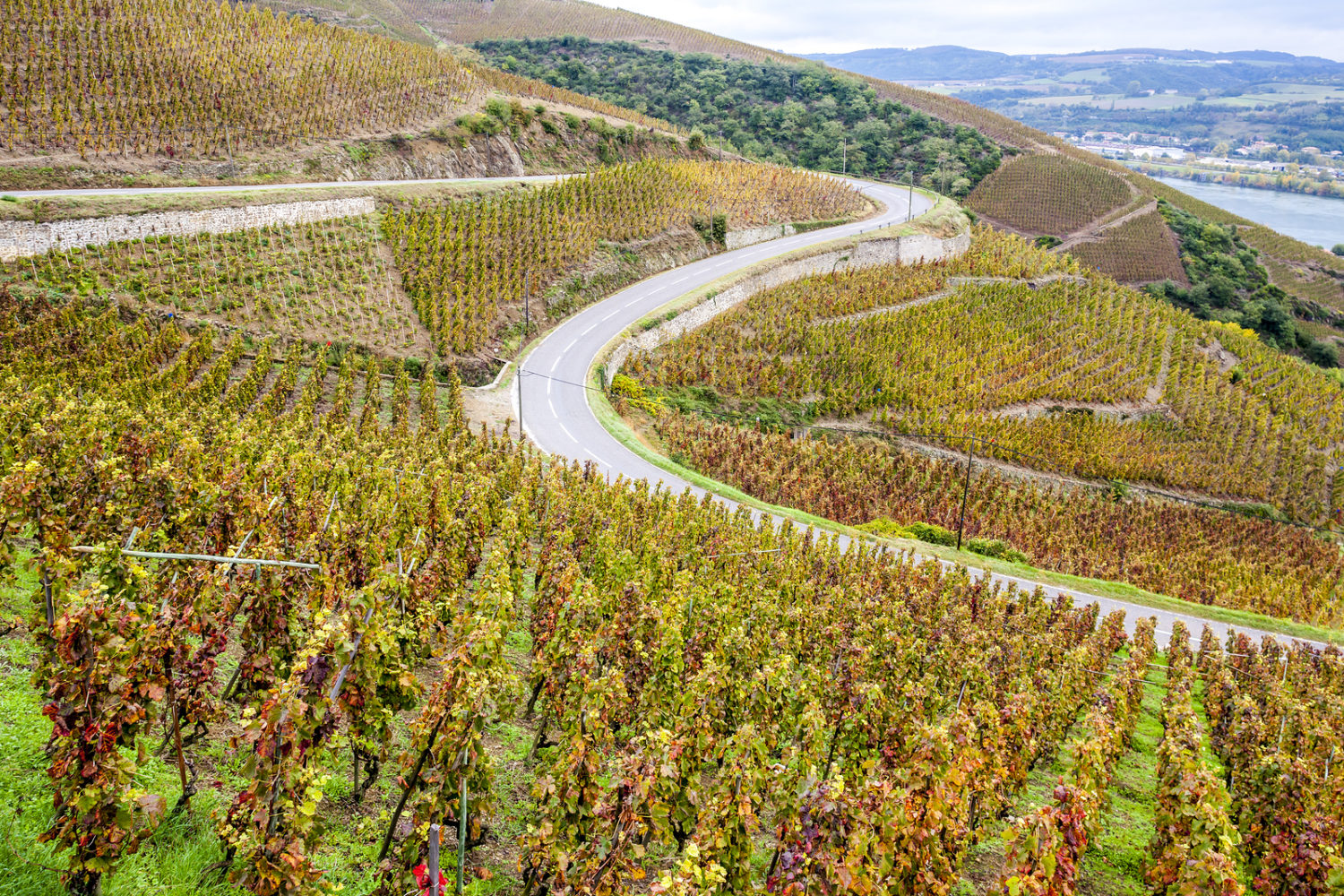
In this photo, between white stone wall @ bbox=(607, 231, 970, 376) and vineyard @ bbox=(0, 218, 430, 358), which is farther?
white stone wall @ bbox=(607, 231, 970, 376)

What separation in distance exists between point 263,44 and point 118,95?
11580 mm

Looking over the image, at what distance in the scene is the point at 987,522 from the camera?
29.7 m

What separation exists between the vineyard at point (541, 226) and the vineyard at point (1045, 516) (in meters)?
10.6

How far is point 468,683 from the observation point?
6.36 meters

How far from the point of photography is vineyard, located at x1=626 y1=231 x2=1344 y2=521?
38562mm

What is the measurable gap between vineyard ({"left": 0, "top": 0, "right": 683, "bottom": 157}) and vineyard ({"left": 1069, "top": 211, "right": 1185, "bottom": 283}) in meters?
65.3

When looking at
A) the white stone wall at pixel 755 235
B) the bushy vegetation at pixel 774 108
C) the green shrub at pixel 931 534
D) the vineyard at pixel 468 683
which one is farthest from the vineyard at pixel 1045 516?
the bushy vegetation at pixel 774 108

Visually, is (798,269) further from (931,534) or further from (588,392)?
(931,534)

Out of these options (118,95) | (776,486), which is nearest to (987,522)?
(776,486)

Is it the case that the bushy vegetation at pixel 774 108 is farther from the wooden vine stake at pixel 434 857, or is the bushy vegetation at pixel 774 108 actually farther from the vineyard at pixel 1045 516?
the wooden vine stake at pixel 434 857

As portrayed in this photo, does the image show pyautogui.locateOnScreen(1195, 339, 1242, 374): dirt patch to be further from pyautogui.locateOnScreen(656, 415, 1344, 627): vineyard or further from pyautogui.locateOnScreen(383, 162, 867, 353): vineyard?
pyautogui.locateOnScreen(383, 162, 867, 353): vineyard

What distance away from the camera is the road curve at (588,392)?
22609mm

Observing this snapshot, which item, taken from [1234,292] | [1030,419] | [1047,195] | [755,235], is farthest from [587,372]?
[1047,195]

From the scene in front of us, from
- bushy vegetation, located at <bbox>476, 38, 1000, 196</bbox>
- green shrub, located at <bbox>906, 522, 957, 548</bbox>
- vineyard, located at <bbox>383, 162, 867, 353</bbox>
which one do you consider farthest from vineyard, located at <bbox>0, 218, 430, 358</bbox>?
bushy vegetation, located at <bbox>476, 38, 1000, 196</bbox>
